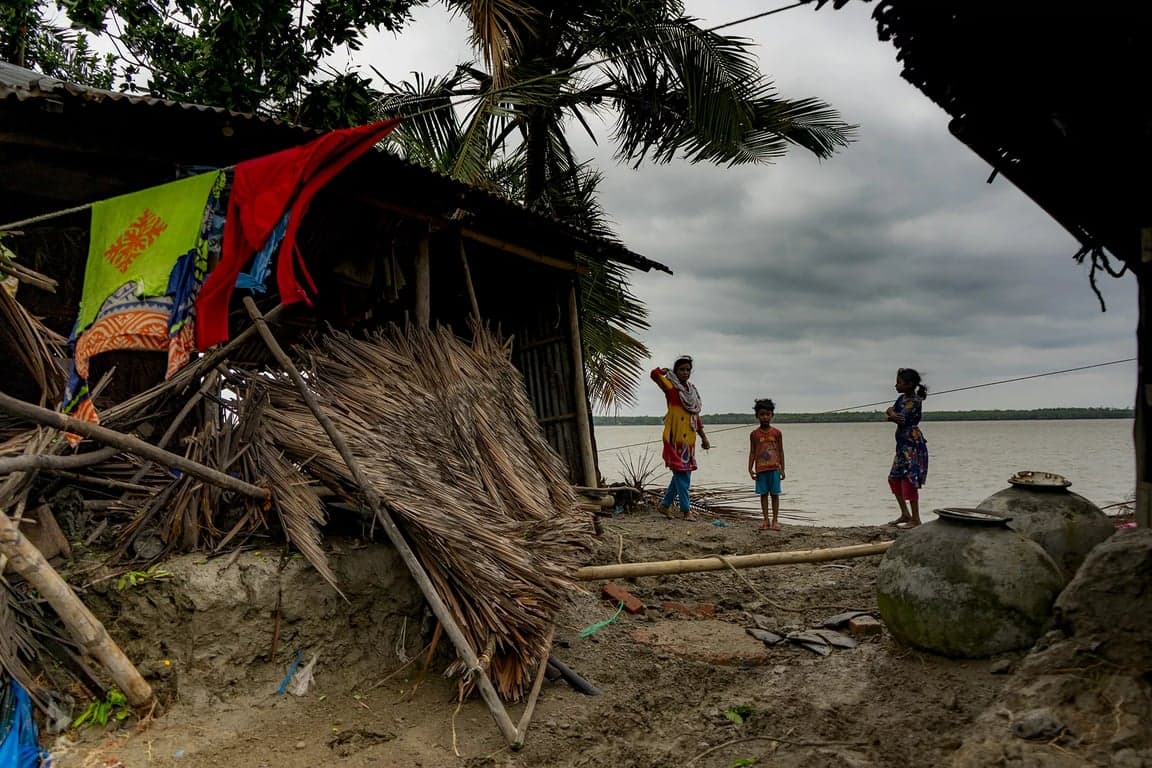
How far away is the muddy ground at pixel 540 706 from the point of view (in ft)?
9.81

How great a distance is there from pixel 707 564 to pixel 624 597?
0.75 m

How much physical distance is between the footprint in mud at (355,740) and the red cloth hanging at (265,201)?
1.90 meters

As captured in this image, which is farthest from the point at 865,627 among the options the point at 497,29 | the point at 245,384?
the point at 497,29

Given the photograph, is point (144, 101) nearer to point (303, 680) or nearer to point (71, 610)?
point (71, 610)

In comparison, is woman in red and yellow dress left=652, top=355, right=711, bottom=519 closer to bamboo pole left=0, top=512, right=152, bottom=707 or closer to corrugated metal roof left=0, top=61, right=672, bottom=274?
corrugated metal roof left=0, top=61, right=672, bottom=274

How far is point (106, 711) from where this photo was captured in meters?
3.04

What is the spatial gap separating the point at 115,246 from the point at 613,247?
4.15m

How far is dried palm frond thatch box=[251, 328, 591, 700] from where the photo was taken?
132 inches

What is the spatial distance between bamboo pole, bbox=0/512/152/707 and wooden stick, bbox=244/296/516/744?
43.9 inches

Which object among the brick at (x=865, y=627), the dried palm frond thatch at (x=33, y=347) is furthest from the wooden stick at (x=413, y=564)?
the brick at (x=865, y=627)

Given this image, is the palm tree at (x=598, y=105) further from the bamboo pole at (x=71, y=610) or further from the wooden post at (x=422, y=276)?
the bamboo pole at (x=71, y=610)

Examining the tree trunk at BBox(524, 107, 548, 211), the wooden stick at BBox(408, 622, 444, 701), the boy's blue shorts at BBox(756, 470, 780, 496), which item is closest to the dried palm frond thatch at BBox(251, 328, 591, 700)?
the wooden stick at BBox(408, 622, 444, 701)

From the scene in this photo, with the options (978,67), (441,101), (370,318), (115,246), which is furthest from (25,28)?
(978,67)

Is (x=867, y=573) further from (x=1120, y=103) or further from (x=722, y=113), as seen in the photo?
(x=722, y=113)
